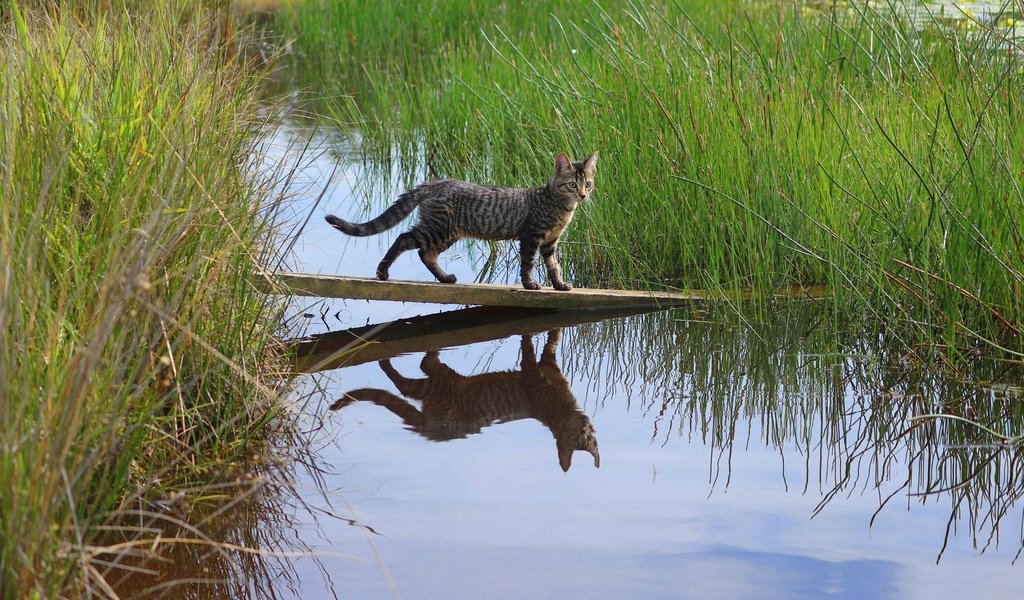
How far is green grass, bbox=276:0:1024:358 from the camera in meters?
4.63

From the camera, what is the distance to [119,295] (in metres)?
2.55

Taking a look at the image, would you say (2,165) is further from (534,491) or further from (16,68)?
(534,491)

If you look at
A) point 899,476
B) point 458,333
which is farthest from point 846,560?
point 458,333

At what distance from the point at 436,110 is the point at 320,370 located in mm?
4123

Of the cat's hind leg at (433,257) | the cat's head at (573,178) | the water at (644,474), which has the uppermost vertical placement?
the cat's head at (573,178)

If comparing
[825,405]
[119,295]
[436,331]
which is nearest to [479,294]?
[436,331]

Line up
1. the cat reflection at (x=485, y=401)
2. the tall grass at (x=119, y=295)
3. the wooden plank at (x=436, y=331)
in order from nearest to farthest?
the tall grass at (x=119, y=295) → the cat reflection at (x=485, y=401) → the wooden plank at (x=436, y=331)

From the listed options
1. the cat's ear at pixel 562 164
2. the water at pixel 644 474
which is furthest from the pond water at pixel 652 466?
the cat's ear at pixel 562 164

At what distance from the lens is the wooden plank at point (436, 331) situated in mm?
5191

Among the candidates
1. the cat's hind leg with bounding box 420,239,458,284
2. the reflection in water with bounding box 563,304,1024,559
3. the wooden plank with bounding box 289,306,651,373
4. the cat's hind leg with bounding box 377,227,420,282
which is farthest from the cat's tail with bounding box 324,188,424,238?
the reflection in water with bounding box 563,304,1024,559

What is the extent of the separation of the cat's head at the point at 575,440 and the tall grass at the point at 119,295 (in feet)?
3.15

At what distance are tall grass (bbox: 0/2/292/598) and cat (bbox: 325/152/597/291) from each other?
1.33 meters

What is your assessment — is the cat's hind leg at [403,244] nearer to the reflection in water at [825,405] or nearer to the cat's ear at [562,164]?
the cat's ear at [562,164]

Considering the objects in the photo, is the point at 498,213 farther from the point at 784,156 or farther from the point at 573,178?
the point at 784,156
